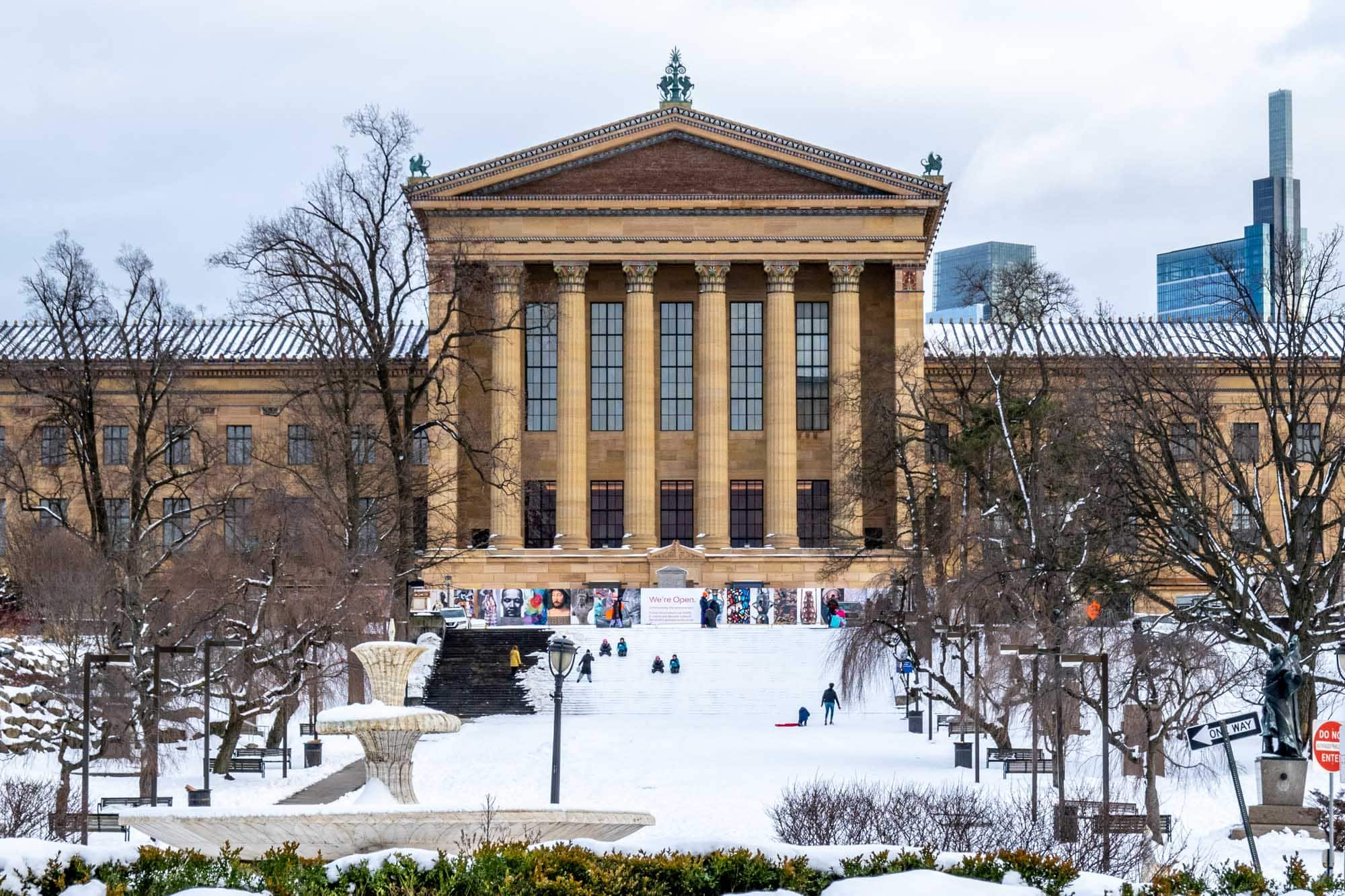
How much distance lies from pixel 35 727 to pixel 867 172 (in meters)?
48.2

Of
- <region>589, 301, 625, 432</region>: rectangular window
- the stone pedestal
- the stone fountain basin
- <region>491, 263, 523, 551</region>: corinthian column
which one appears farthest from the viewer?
<region>589, 301, 625, 432</region>: rectangular window

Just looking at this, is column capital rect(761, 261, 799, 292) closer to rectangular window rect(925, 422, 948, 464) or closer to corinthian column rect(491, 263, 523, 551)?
corinthian column rect(491, 263, 523, 551)

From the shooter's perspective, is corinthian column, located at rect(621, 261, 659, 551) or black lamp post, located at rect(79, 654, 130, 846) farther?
corinthian column, located at rect(621, 261, 659, 551)

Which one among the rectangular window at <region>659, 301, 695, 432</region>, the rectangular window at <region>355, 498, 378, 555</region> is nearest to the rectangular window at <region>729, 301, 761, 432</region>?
the rectangular window at <region>659, 301, 695, 432</region>

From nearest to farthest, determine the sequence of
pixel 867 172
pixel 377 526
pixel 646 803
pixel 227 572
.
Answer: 1. pixel 646 803
2. pixel 227 572
3. pixel 377 526
4. pixel 867 172

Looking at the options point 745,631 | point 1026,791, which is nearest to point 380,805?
point 1026,791

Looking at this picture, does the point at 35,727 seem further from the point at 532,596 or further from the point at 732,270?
the point at 732,270

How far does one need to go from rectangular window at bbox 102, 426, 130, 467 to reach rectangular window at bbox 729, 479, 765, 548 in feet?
93.6

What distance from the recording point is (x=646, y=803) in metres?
36.5

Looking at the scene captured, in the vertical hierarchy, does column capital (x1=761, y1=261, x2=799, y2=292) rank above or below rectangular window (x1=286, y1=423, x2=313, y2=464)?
above

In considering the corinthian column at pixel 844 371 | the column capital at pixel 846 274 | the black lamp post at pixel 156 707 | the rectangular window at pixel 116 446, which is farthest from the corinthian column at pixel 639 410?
the black lamp post at pixel 156 707

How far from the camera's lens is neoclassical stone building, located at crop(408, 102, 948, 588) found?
265ft

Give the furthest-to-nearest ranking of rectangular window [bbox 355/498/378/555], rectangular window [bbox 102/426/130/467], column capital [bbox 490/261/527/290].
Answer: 1. rectangular window [bbox 102/426/130/467]
2. column capital [bbox 490/261/527/290]
3. rectangular window [bbox 355/498/378/555]

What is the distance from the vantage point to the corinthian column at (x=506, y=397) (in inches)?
3184
